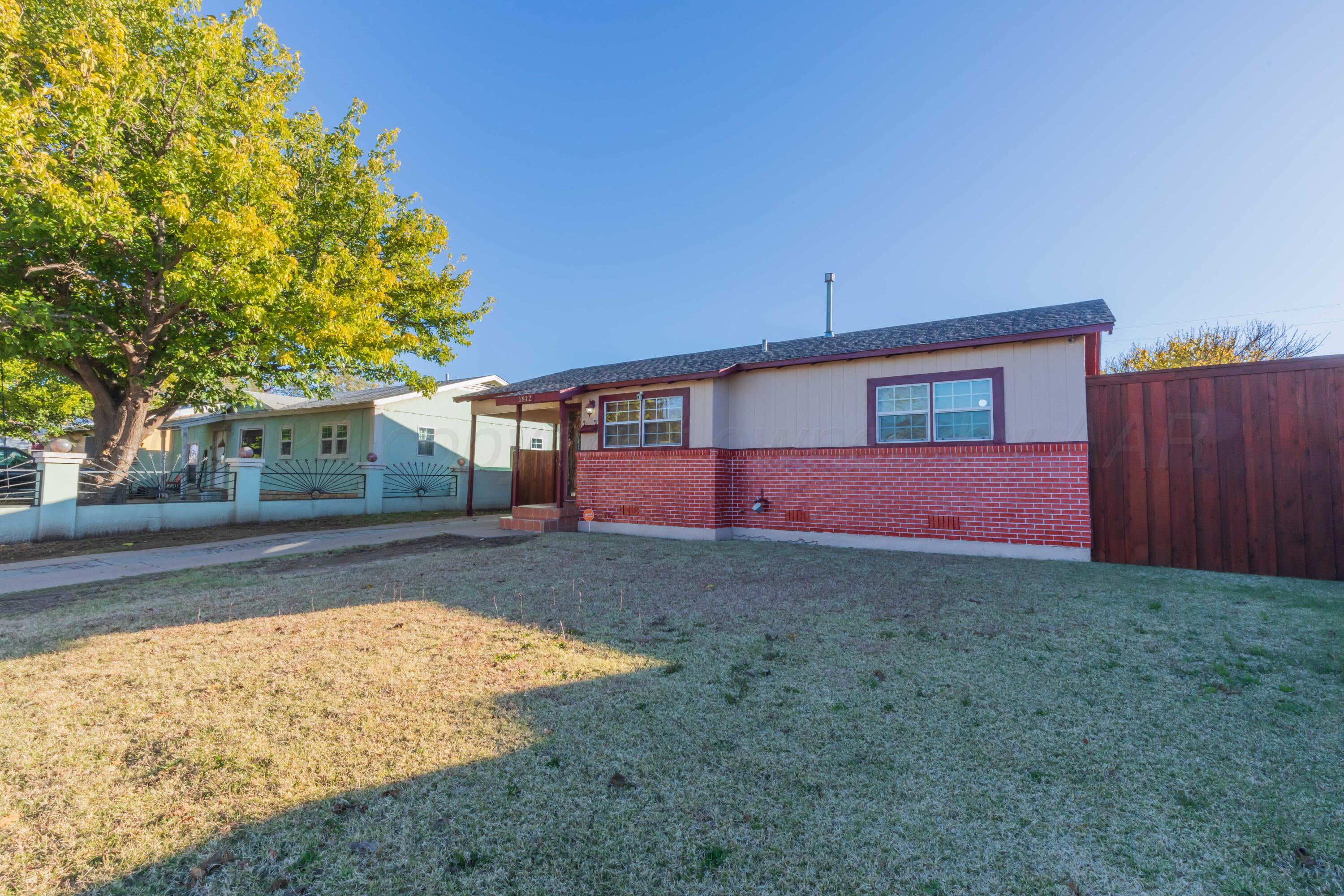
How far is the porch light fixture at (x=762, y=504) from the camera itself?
1087 centimetres

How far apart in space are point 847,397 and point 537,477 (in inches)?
410

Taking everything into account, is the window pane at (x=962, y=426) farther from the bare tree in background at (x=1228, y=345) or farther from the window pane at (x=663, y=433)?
the bare tree in background at (x=1228, y=345)

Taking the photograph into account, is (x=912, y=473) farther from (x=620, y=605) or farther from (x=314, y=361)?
(x=314, y=361)

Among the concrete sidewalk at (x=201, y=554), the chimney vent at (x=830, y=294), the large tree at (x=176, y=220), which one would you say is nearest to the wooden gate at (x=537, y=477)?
the concrete sidewalk at (x=201, y=554)

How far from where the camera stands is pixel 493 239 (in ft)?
89.4

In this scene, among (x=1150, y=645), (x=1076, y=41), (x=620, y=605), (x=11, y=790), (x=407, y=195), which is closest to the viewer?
(x=11, y=790)

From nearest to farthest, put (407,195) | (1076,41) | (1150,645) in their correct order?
(1150,645), (1076,41), (407,195)

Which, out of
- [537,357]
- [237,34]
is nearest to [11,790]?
[237,34]

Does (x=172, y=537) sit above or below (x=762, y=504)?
below

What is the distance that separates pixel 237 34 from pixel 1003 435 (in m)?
16.8

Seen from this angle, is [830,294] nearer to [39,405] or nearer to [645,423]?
[645,423]

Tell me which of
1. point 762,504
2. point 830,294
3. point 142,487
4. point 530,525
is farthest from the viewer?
point 830,294

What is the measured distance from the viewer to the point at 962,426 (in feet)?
30.1

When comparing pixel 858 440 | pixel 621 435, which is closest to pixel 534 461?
pixel 621 435
